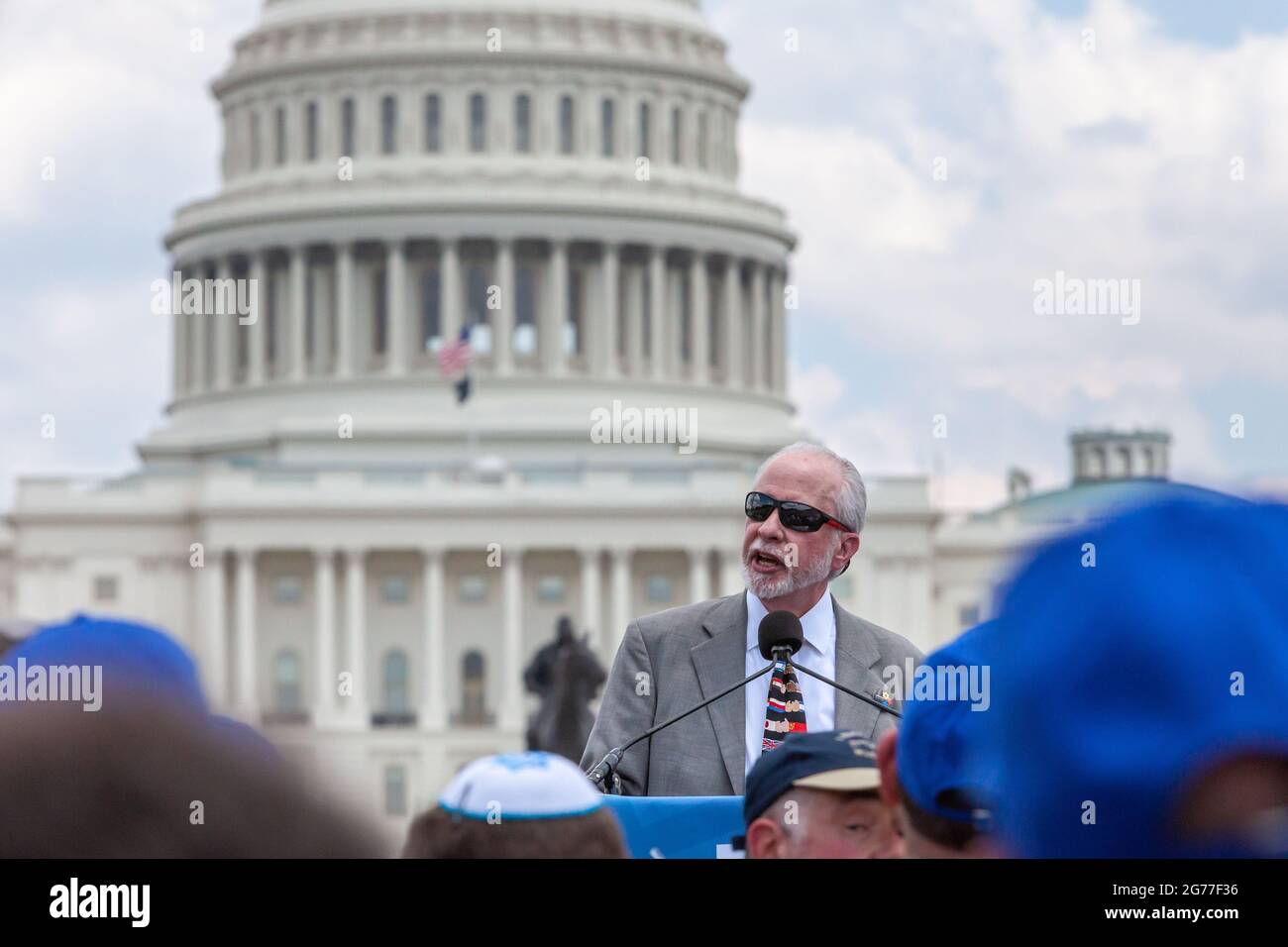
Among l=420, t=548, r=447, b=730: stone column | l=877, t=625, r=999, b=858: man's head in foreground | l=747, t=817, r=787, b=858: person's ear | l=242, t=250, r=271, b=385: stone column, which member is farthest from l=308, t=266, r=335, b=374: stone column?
l=877, t=625, r=999, b=858: man's head in foreground

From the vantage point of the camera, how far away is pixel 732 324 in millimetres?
130375

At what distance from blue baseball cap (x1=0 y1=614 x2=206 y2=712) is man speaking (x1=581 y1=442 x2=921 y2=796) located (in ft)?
11.8

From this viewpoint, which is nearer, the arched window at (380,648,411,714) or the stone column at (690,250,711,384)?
the arched window at (380,648,411,714)

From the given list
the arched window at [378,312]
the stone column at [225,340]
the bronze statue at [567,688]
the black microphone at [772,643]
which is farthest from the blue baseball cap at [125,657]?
the stone column at [225,340]

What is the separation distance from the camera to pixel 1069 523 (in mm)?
3879

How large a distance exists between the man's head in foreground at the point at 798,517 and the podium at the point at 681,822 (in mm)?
1425

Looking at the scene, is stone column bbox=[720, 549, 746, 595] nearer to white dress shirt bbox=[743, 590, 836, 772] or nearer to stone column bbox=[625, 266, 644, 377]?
stone column bbox=[625, 266, 644, 377]

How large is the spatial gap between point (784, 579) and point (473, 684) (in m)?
105

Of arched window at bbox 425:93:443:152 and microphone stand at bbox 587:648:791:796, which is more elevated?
arched window at bbox 425:93:443:152

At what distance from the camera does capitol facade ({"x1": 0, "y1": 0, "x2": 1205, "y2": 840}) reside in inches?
4491

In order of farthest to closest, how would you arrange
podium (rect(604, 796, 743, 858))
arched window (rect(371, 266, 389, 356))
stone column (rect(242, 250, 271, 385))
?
arched window (rect(371, 266, 389, 356))
stone column (rect(242, 250, 271, 385))
podium (rect(604, 796, 743, 858))

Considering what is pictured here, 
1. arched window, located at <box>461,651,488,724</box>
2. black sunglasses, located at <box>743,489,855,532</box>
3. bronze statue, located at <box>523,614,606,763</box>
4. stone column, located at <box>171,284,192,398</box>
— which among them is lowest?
arched window, located at <box>461,651,488,724</box>
